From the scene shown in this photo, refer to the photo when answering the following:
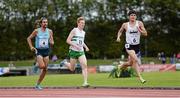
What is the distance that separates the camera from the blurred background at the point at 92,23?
244 feet

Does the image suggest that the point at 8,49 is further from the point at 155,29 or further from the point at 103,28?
the point at 155,29

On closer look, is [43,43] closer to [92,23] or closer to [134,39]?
[134,39]

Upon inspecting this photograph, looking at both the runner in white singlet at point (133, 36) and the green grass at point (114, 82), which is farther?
the runner in white singlet at point (133, 36)

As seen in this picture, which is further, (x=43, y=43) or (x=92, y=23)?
(x=92, y=23)

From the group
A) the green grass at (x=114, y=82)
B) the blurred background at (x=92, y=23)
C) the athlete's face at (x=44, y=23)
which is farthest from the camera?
the blurred background at (x=92, y=23)

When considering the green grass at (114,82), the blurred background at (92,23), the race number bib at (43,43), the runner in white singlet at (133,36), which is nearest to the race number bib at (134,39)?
the runner in white singlet at (133,36)

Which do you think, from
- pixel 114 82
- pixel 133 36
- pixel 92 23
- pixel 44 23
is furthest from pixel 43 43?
pixel 92 23

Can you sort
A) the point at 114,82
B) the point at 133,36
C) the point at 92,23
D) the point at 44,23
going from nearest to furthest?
1. the point at 44,23
2. the point at 133,36
3. the point at 114,82
4. the point at 92,23

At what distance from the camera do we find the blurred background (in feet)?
244

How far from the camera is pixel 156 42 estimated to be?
76.2 metres

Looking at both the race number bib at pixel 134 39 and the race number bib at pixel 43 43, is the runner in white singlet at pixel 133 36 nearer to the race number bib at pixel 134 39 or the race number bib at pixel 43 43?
the race number bib at pixel 134 39

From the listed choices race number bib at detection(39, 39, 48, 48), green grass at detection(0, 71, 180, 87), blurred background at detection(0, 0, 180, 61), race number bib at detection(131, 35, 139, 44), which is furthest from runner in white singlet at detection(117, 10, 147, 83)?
blurred background at detection(0, 0, 180, 61)

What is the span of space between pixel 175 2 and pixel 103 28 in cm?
997

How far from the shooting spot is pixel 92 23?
76938mm
